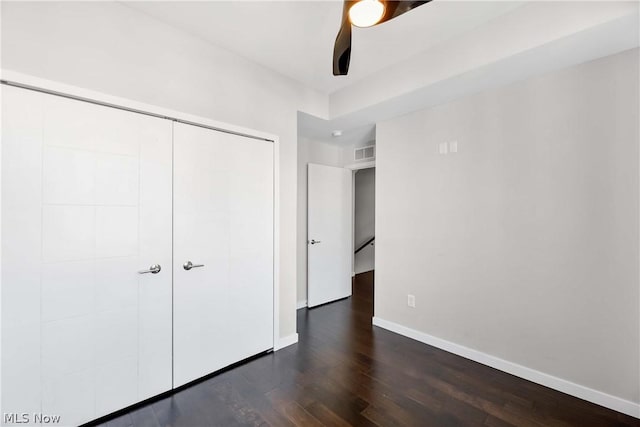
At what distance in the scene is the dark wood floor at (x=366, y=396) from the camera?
1.77 m

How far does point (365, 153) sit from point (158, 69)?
283cm

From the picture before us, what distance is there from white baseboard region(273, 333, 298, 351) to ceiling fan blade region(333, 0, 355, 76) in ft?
7.92

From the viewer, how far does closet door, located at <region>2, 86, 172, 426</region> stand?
1491 millimetres

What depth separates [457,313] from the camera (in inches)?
103

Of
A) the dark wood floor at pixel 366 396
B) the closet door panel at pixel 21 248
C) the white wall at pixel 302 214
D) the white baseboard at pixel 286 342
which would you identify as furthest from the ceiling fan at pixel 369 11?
the white baseboard at pixel 286 342

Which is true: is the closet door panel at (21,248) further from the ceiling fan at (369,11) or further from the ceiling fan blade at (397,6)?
the ceiling fan blade at (397,6)

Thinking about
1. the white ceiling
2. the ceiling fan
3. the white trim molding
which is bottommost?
the white trim molding

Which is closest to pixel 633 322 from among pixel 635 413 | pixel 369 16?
pixel 635 413

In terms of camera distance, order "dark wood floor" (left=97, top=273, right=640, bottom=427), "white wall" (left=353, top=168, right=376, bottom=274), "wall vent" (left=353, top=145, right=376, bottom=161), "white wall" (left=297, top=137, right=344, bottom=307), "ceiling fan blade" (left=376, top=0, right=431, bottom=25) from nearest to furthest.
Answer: "ceiling fan blade" (left=376, top=0, right=431, bottom=25) < "dark wood floor" (left=97, top=273, right=640, bottom=427) < "white wall" (left=297, top=137, right=344, bottom=307) < "wall vent" (left=353, top=145, right=376, bottom=161) < "white wall" (left=353, top=168, right=376, bottom=274)

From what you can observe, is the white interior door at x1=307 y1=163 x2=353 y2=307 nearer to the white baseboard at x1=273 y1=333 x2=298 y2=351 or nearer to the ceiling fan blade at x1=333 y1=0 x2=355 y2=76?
the white baseboard at x1=273 y1=333 x2=298 y2=351

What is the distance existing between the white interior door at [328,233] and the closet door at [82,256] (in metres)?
2.11

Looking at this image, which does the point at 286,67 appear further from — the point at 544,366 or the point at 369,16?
the point at 544,366

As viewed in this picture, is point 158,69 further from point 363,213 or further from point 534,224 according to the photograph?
point 363,213

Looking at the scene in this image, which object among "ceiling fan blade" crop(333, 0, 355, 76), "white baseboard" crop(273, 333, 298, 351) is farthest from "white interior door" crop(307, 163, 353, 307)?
"ceiling fan blade" crop(333, 0, 355, 76)
